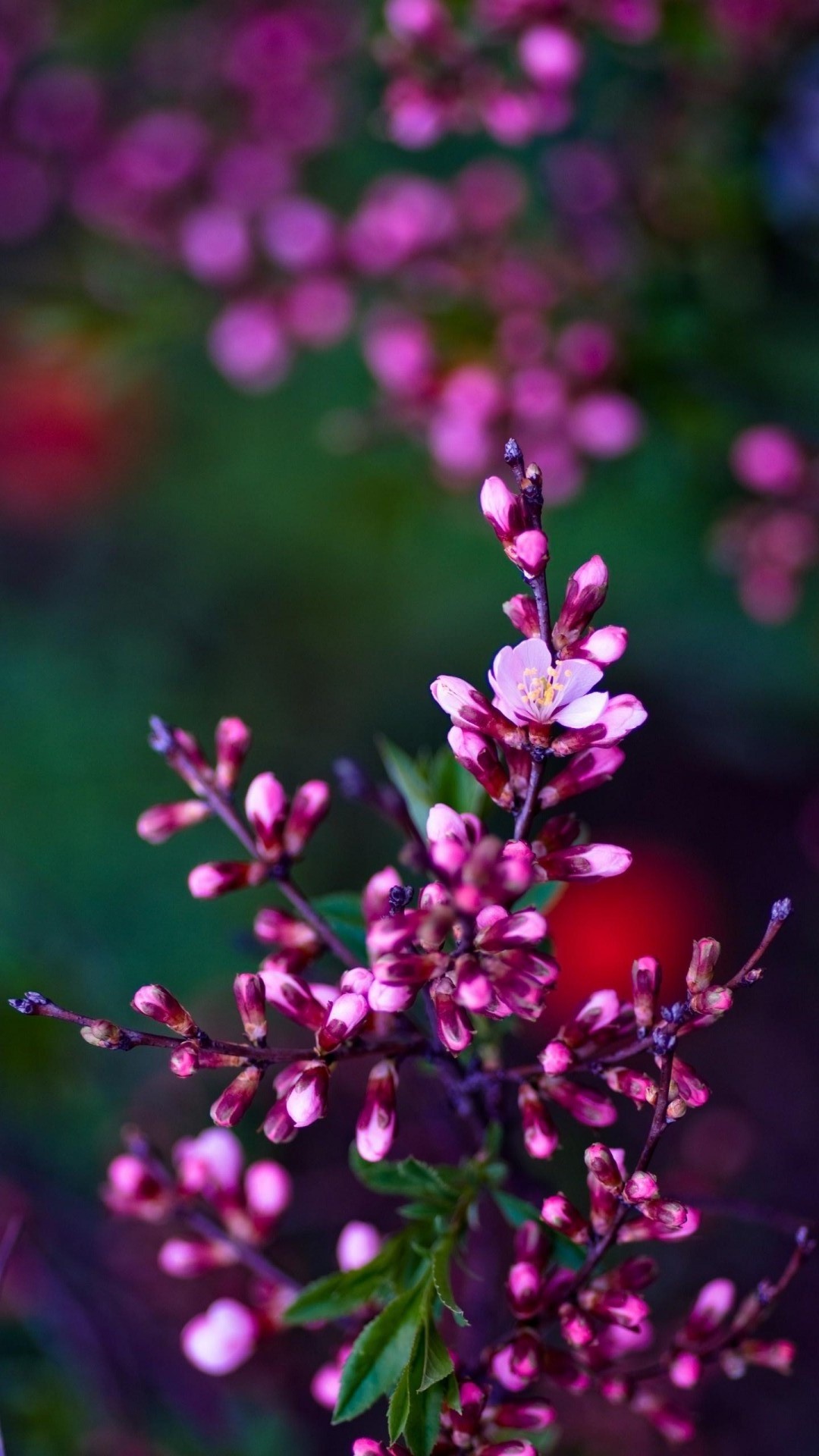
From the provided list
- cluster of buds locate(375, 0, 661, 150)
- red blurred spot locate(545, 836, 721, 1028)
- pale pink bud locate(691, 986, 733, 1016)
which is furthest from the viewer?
red blurred spot locate(545, 836, 721, 1028)

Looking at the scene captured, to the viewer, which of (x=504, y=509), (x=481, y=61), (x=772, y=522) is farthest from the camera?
(x=772, y=522)

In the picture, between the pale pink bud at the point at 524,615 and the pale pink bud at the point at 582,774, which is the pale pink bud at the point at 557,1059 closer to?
the pale pink bud at the point at 582,774

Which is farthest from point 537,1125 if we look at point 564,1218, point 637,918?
point 637,918

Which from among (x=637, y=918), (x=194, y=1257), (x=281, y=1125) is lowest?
(x=637, y=918)

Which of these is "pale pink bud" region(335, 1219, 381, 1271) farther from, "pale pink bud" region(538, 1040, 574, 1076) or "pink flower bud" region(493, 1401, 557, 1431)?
"pale pink bud" region(538, 1040, 574, 1076)

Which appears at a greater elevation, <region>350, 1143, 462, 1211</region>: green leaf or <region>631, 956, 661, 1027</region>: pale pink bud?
<region>631, 956, 661, 1027</region>: pale pink bud

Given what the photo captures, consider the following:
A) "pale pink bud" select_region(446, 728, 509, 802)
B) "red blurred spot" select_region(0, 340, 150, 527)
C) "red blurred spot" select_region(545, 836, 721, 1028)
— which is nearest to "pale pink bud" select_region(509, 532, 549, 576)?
"pale pink bud" select_region(446, 728, 509, 802)

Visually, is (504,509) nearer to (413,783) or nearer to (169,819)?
(413,783)
